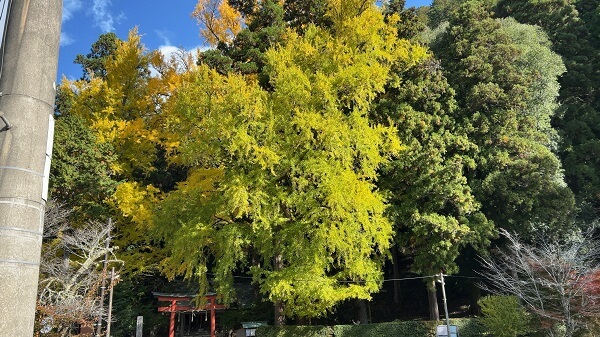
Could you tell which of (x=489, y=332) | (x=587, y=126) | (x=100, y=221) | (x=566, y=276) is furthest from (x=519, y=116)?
(x=100, y=221)

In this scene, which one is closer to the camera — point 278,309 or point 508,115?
point 278,309

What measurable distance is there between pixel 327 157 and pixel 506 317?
8206mm

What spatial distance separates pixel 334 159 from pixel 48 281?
1020 centimetres

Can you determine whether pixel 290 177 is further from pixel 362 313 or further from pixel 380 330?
pixel 362 313

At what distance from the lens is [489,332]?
15039 millimetres

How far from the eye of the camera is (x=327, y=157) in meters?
13.6

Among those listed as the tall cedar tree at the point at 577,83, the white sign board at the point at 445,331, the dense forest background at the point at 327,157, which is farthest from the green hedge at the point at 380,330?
the tall cedar tree at the point at 577,83

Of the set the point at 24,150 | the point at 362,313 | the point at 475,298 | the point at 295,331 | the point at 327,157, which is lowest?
the point at 295,331

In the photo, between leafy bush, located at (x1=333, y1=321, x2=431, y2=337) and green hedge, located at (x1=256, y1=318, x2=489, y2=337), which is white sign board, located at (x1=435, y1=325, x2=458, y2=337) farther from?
leafy bush, located at (x1=333, y1=321, x2=431, y2=337)

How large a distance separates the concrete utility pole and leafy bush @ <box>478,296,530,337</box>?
50.7 ft

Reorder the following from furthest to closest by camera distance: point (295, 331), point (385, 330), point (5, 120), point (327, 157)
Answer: point (385, 330) < point (295, 331) < point (327, 157) < point (5, 120)

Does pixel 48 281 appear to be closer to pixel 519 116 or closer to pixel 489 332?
pixel 489 332

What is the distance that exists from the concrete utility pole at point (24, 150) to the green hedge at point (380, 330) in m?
14.4

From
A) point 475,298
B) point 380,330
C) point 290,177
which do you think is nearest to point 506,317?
point 380,330
